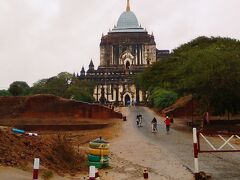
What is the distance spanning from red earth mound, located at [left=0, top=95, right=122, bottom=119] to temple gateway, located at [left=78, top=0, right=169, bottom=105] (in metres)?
56.3

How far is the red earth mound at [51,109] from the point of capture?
52.9m

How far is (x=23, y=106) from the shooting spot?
53281mm

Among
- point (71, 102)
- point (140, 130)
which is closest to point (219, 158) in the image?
point (140, 130)

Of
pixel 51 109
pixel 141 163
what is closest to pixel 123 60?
pixel 51 109

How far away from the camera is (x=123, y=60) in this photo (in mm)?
125000

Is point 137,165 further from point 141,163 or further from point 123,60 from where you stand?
point 123,60

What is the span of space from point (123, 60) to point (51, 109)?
73379mm

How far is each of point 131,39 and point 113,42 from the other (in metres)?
5.10

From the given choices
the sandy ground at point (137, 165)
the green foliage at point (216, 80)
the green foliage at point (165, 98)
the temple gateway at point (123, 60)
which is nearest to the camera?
the sandy ground at point (137, 165)

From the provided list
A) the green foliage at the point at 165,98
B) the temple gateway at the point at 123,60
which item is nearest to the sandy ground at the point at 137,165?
the green foliage at the point at 165,98

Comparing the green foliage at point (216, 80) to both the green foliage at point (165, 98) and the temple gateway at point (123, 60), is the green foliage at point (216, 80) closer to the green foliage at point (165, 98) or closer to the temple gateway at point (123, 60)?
the green foliage at point (165, 98)

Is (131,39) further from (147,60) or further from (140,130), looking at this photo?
(140,130)

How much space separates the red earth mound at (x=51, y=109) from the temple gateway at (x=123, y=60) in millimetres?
56258

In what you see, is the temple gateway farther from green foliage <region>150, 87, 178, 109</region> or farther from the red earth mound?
the red earth mound
